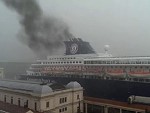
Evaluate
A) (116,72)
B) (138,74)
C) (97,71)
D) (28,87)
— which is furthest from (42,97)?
(138,74)

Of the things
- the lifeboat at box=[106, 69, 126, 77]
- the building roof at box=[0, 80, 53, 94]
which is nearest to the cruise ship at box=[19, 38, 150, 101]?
the lifeboat at box=[106, 69, 126, 77]

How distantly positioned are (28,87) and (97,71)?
14.5 meters

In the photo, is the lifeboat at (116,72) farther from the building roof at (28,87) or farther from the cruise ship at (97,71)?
the building roof at (28,87)

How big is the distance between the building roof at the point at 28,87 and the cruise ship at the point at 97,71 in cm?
1254

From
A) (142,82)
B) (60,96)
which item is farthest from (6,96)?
(142,82)

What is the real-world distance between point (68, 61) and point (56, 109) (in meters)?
17.2

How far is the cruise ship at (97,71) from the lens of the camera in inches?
1385

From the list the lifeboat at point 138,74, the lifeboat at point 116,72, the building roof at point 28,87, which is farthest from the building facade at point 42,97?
the lifeboat at point 138,74

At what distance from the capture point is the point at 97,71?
40750mm

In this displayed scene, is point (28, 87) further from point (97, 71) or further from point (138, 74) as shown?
point (138, 74)

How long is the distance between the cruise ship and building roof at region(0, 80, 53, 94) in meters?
12.5

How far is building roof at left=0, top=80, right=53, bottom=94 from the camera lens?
28.1 meters

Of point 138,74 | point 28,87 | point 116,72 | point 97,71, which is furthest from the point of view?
point 97,71

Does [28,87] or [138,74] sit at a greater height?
[138,74]
